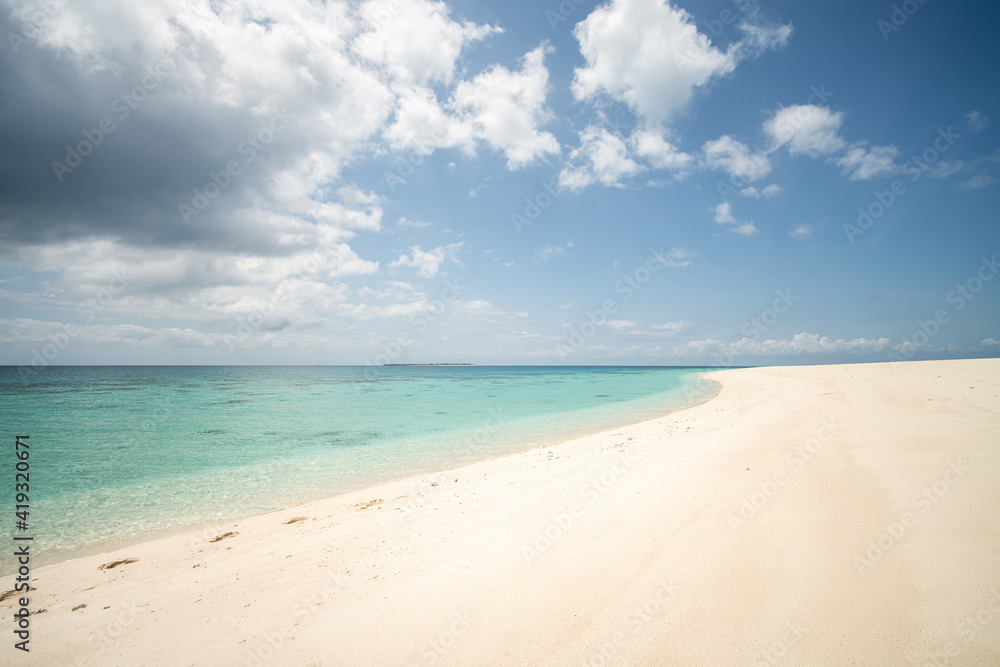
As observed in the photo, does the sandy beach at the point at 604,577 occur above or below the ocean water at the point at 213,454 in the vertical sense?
above

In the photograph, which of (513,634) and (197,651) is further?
(197,651)

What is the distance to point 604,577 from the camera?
156 inches

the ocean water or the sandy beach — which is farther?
the ocean water

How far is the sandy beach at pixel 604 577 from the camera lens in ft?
9.91

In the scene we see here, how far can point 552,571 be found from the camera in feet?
13.7

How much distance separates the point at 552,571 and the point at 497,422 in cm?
1670

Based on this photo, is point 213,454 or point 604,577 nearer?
point 604,577

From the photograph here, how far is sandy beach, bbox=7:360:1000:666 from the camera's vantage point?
302 cm

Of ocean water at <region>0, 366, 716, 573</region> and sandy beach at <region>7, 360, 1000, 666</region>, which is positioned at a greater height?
sandy beach at <region>7, 360, 1000, 666</region>

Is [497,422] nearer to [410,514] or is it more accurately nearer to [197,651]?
[410,514]

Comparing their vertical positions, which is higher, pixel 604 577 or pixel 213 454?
pixel 604 577

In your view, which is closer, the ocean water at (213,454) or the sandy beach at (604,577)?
the sandy beach at (604,577)

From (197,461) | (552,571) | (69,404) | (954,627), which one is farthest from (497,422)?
(69,404)

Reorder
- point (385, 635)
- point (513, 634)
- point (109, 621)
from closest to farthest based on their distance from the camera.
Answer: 1. point (513, 634)
2. point (385, 635)
3. point (109, 621)
